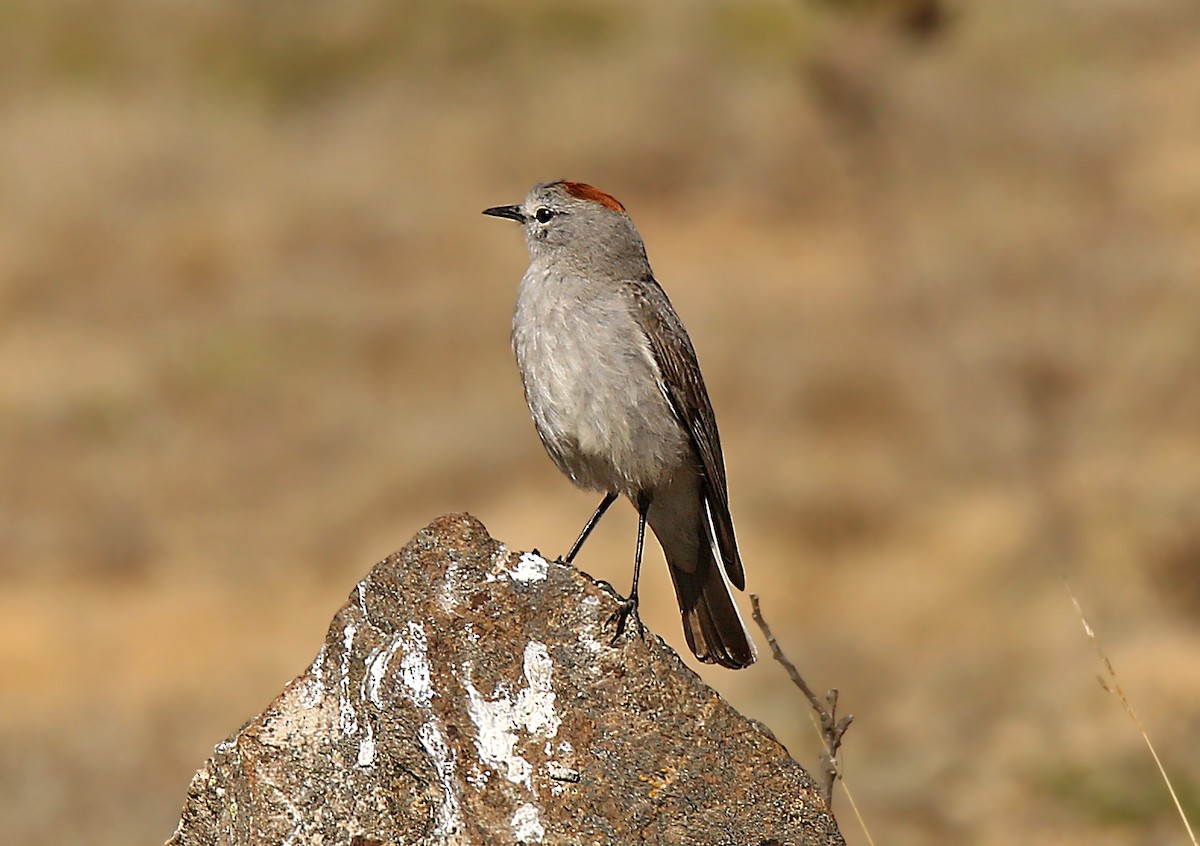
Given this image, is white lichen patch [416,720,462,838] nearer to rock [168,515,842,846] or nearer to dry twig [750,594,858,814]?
rock [168,515,842,846]

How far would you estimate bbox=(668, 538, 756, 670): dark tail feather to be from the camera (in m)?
5.71

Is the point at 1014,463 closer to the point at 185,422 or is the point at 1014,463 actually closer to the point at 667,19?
the point at 185,422

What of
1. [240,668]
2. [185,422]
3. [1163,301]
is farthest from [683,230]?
[240,668]

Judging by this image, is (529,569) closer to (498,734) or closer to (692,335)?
(498,734)

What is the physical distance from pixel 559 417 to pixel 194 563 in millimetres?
12030

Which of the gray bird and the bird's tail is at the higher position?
the gray bird

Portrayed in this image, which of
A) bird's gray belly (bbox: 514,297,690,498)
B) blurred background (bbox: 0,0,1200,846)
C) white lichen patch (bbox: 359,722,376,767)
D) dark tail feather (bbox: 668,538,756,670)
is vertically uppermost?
blurred background (bbox: 0,0,1200,846)

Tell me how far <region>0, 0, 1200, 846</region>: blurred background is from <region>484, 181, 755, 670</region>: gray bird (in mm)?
3050

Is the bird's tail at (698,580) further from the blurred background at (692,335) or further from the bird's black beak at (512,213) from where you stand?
the blurred background at (692,335)

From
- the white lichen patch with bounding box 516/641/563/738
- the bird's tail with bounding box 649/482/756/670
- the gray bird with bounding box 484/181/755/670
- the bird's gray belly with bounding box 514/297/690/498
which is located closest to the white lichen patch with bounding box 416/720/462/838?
the white lichen patch with bounding box 516/641/563/738

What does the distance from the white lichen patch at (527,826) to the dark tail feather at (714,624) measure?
173 centimetres

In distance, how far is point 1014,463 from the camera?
18219 mm

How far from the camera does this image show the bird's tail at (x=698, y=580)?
18.8ft

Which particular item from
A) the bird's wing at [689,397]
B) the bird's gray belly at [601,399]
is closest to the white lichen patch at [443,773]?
the bird's gray belly at [601,399]
